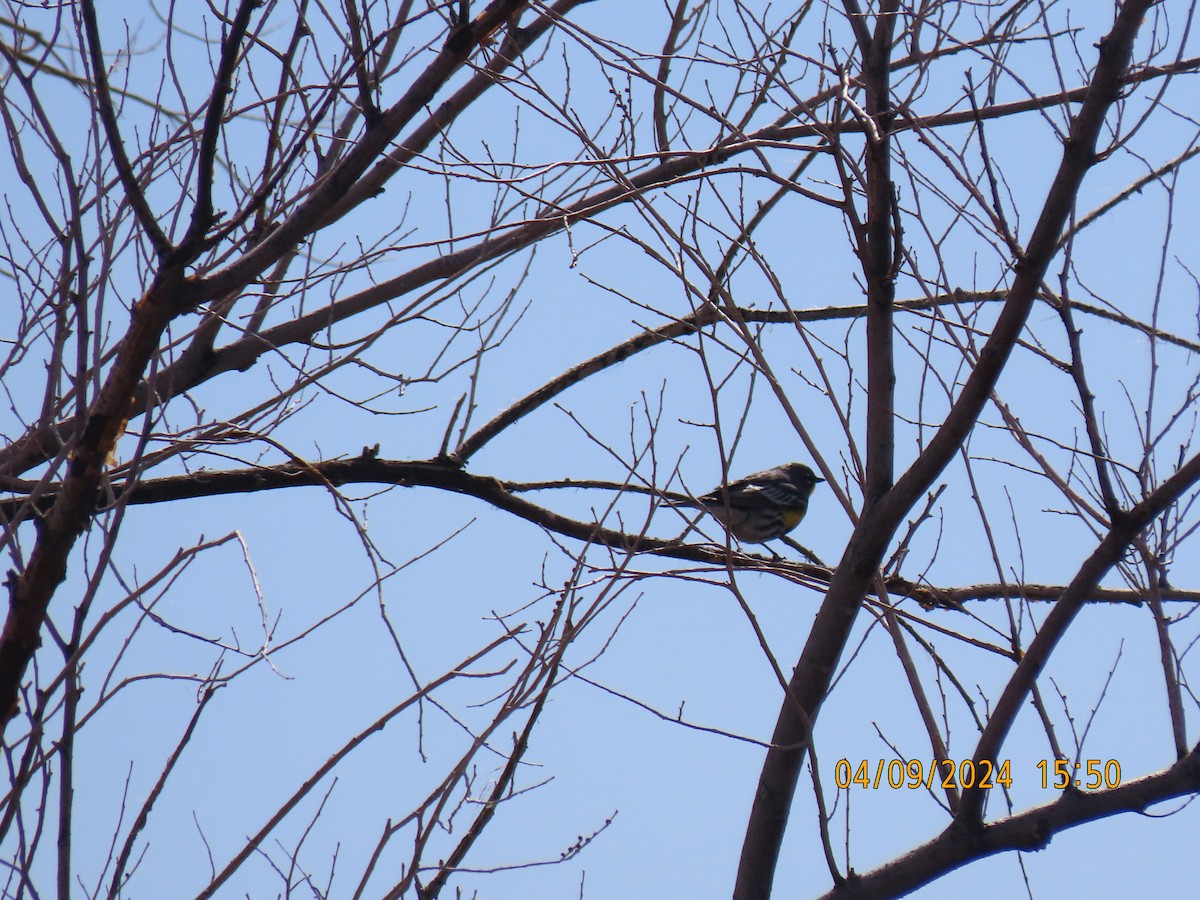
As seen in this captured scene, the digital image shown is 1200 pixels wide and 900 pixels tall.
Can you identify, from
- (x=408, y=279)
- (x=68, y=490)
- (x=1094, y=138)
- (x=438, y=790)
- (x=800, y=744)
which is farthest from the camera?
(x=408, y=279)

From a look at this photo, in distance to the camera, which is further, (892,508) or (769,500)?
(769,500)

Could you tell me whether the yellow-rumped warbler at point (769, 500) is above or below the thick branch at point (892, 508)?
above

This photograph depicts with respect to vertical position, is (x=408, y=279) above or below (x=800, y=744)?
above

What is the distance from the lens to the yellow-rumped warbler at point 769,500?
9.48 m

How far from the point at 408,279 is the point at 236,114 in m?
2.00

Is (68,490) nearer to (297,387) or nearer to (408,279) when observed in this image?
(297,387)

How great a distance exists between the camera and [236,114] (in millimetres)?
3287

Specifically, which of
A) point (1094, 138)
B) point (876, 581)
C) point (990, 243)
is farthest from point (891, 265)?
point (876, 581)

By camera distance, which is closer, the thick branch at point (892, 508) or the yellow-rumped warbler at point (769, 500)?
the thick branch at point (892, 508)

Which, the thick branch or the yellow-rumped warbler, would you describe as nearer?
the thick branch

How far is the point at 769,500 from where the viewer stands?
9.95m

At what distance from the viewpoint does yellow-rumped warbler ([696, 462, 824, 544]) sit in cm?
948

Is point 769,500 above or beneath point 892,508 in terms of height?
above

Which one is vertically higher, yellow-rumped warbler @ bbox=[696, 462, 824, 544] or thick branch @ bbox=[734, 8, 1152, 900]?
yellow-rumped warbler @ bbox=[696, 462, 824, 544]
